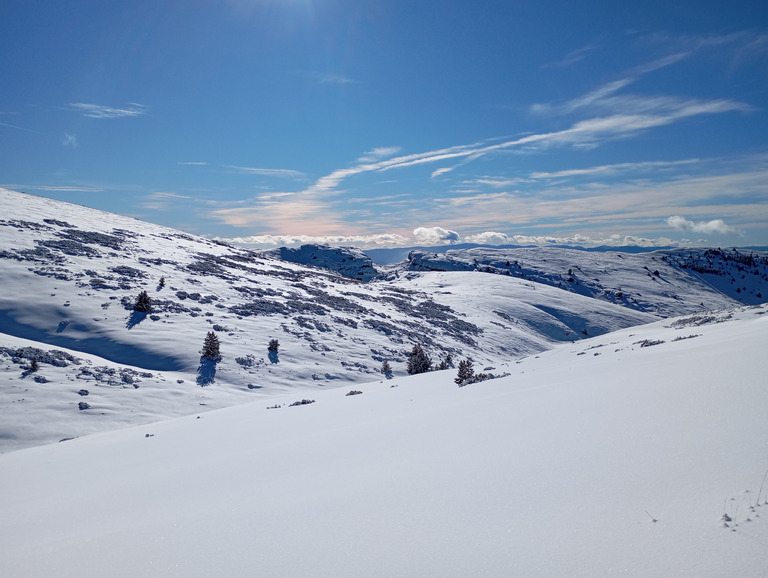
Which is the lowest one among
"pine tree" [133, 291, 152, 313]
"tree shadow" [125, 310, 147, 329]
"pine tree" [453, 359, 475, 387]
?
"pine tree" [453, 359, 475, 387]

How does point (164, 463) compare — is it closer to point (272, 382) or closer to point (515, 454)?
point (515, 454)

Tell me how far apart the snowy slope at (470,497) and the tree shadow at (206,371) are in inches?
330

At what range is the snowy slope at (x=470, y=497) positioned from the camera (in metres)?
2.24

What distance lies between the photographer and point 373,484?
351 cm

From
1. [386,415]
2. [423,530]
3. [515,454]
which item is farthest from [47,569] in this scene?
[386,415]

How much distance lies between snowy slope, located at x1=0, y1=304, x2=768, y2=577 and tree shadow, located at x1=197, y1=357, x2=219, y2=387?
8378 millimetres

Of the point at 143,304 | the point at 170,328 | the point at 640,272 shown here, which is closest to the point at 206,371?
the point at 170,328

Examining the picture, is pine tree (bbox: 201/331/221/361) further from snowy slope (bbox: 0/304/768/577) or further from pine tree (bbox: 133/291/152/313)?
snowy slope (bbox: 0/304/768/577)

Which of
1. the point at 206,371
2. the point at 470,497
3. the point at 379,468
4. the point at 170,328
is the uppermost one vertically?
the point at 170,328

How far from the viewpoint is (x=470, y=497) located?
9.79 ft

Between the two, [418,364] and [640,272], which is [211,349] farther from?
[640,272]

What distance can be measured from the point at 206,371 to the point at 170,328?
4.04m

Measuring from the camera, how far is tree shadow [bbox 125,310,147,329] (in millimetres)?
16769

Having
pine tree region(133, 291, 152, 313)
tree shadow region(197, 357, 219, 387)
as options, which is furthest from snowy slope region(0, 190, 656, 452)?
pine tree region(133, 291, 152, 313)
